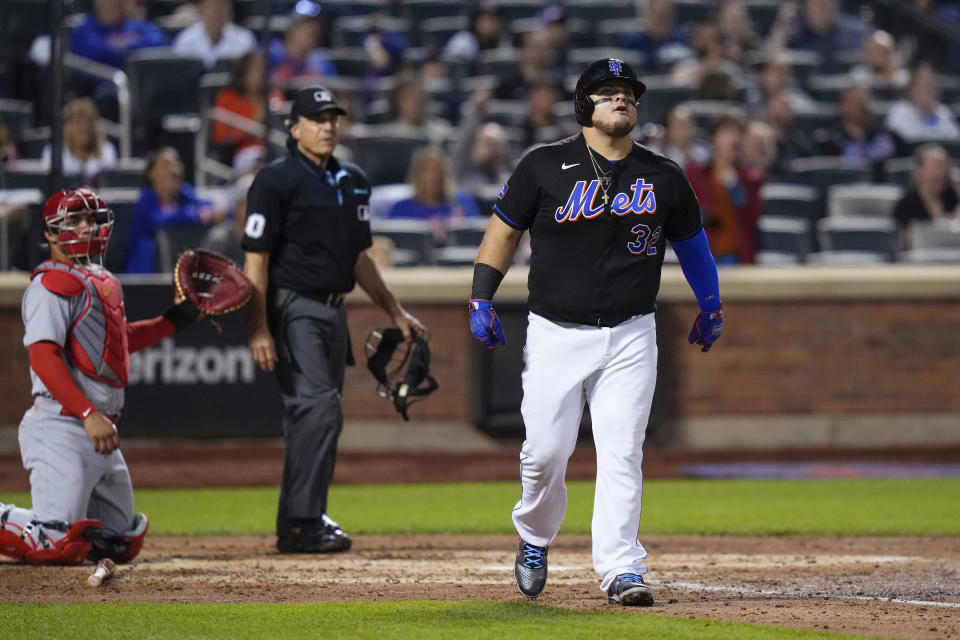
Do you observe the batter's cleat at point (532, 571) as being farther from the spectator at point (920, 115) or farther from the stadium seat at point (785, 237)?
the spectator at point (920, 115)

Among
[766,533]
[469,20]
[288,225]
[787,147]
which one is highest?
[469,20]

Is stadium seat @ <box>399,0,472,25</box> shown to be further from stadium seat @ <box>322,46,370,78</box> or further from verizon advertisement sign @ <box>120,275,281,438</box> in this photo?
verizon advertisement sign @ <box>120,275,281,438</box>

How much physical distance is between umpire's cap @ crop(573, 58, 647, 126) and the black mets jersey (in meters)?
0.13

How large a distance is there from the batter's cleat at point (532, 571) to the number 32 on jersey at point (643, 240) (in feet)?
3.86

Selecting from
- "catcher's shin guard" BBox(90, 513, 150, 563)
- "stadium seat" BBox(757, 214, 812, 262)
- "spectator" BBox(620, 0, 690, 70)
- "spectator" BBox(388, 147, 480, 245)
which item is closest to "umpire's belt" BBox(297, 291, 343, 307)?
"catcher's shin guard" BBox(90, 513, 150, 563)

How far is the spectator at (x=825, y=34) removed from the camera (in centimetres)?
1770

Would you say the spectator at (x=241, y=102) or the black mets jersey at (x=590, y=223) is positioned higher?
the spectator at (x=241, y=102)

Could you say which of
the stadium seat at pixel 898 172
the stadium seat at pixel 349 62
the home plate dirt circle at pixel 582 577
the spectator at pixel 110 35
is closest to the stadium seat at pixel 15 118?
the spectator at pixel 110 35

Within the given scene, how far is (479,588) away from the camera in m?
6.07

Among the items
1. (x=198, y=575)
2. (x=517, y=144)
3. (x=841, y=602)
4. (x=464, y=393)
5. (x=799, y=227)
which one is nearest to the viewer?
(x=841, y=602)

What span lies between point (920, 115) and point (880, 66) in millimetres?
1355

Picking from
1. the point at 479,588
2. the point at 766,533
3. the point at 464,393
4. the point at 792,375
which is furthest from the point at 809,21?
the point at 479,588

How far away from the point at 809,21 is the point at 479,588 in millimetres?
13188

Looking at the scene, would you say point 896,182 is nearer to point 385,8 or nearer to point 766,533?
point 385,8
